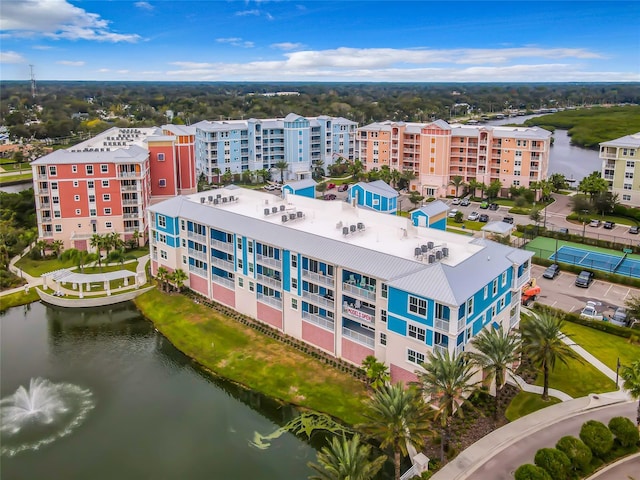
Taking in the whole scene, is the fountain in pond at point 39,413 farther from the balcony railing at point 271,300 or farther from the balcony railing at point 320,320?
the balcony railing at point 320,320

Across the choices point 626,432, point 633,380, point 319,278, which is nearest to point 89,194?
point 319,278

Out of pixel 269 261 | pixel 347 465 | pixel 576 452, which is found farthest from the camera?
pixel 269 261

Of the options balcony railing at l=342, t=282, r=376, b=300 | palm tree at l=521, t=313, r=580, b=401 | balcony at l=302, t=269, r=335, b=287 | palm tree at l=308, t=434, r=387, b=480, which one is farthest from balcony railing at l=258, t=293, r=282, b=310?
palm tree at l=308, t=434, r=387, b=480

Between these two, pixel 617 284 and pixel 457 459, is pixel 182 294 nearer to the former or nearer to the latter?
pixel 457 459

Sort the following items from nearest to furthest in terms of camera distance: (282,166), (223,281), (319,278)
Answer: (319,278), (223,281), (282,166)

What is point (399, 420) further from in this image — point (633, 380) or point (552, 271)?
point (552, 271)

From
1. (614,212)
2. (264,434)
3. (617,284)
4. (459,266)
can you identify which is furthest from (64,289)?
(614,212)
